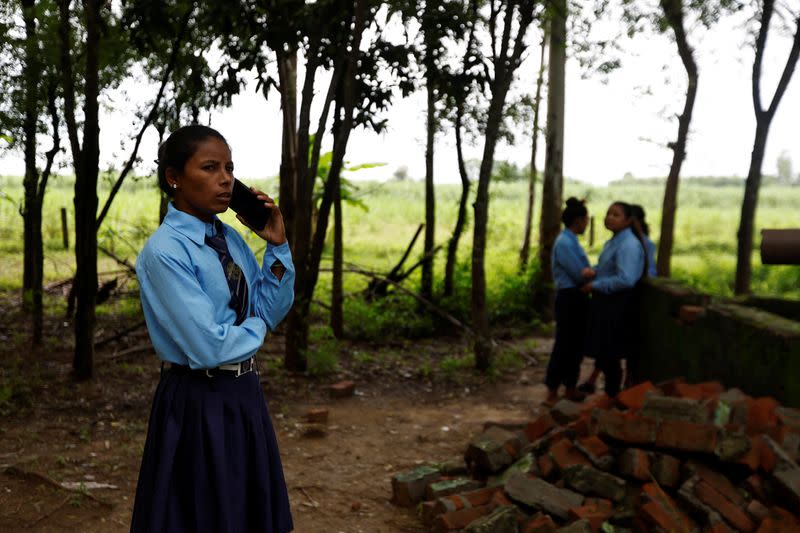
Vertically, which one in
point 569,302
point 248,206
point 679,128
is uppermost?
point 679,128

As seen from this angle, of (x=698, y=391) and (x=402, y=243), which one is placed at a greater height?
(x=698, y=391)

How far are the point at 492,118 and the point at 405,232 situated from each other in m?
16.6

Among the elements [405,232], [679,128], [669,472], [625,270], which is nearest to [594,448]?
[669,472]

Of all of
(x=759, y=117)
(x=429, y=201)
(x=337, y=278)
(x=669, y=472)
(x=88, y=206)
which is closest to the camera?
(x=669, y=472)

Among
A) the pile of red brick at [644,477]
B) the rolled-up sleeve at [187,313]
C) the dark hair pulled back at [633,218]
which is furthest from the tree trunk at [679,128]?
the rolled-up sleeve at [187,313]

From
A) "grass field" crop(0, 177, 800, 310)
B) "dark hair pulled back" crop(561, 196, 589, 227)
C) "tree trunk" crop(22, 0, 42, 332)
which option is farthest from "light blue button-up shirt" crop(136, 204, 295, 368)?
"grass field" crop(0, 177, 800, 310)

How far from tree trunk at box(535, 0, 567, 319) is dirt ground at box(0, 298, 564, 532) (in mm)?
2019

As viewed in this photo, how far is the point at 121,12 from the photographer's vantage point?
7543 mm

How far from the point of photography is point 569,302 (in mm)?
6918

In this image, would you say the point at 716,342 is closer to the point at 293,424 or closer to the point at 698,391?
the point at 698,391

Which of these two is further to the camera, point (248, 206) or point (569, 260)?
point (569, 260)

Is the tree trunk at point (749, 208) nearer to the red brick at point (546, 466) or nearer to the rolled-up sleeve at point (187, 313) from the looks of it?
the red brick at point (546, 466)

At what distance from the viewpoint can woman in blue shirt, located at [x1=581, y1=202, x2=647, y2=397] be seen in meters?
6.54

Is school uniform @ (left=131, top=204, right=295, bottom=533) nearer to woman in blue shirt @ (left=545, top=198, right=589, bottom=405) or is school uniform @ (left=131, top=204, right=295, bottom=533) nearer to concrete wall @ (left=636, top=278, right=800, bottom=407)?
concrete wall @ (left=636, top=278, right=800, bottom=407)
